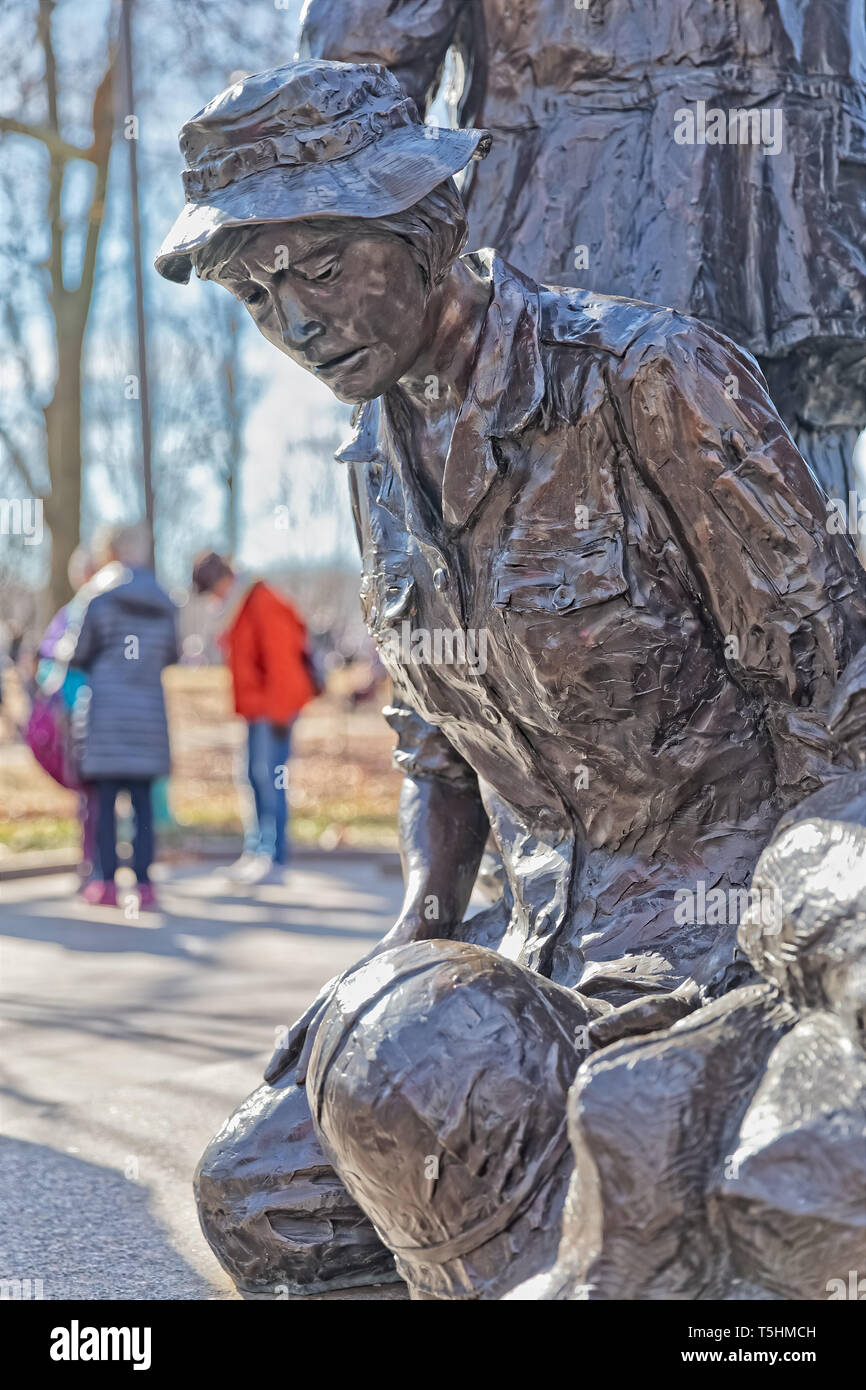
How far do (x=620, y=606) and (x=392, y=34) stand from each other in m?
1.21

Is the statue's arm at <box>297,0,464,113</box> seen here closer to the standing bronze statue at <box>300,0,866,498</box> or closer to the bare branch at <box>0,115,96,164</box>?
the standing bronze statue at <box>300,0,866,498</box>

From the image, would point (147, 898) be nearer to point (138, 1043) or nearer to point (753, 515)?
point (138, 1043)

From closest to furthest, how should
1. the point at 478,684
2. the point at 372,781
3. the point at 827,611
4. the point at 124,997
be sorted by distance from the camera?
the point at 827,611 → the point at 478,684 → the point at 124,997 → the point at 372,781

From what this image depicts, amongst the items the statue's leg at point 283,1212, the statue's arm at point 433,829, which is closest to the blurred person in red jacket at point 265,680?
the statue's arm at point 433,829

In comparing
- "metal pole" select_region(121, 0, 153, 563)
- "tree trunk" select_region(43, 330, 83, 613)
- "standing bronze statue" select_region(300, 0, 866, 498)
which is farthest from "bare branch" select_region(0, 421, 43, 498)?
"standing bronze statue" select_region(300, 0, 866, 498)

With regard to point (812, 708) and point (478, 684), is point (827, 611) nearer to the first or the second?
point (812, 708)

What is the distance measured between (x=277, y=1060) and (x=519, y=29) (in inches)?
77.5

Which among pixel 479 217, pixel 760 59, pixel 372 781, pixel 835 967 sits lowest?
pixel 372 781

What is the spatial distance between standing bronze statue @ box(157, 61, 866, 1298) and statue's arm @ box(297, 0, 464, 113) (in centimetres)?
66

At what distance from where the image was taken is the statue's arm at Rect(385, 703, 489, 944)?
301cm

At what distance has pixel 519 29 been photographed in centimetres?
317

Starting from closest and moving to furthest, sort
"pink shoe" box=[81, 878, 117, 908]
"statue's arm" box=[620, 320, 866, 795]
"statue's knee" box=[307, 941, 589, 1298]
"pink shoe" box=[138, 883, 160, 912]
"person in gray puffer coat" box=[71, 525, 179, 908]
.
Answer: "statue's knee" box=[307, 941, 589, 1298] → "statue's arm" box=[620, 320, 866, 795] → "person in gray puffer coat" box=[71, 525, 179, 908] → "pink shoe" box=[138, 883, 160, 912] → "pink shoe" box=[81, 878, 117, 908]

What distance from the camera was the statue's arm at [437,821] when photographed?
9.86ft

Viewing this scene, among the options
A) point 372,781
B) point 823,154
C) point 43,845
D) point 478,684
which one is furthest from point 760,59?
point 372,781
